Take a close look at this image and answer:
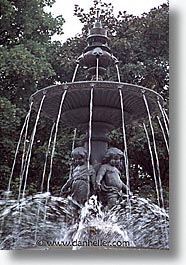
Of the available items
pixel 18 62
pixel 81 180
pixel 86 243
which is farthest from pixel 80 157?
pixel 18 62

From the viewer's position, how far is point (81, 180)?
3109 millimetres

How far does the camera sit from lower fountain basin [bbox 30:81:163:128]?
3.06 meters

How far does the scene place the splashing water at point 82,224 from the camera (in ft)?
10.1

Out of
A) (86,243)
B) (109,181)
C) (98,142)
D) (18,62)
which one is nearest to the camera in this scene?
(86,243)

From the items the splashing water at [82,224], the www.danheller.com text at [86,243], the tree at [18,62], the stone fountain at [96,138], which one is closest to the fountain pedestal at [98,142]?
the stone fountain at [96,138]

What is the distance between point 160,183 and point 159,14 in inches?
69.6

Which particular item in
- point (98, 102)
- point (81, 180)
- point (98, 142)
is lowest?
point (81, 180)

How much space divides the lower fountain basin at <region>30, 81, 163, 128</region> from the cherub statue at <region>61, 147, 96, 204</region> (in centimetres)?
25

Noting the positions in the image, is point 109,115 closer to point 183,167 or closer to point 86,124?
point 86,124

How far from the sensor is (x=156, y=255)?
10.2ft

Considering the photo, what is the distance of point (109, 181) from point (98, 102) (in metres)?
0.46

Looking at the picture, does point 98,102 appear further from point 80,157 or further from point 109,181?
point 109,181

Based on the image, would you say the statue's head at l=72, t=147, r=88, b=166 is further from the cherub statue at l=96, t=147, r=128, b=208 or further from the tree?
the tree

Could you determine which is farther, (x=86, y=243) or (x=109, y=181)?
(x=109, y=181)
